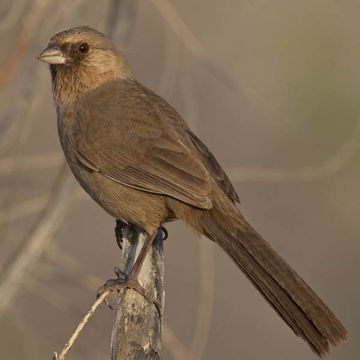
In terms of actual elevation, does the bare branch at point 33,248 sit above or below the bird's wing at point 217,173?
below

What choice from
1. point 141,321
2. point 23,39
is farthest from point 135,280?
point 23,39

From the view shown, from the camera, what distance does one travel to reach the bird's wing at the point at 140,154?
5.85 metres

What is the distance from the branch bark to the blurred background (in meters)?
1.39

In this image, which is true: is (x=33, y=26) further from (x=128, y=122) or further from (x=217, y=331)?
(x=217, y=331)

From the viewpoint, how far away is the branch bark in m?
4.57

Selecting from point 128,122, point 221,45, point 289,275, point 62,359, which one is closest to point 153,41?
point 221,45

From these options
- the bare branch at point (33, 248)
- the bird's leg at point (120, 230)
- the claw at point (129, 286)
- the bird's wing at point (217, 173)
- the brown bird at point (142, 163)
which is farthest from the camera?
the bird's leg at point (120, 230)

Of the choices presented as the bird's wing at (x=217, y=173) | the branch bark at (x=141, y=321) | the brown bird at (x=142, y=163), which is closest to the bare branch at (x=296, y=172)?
the bird's wing at (x=217, y=173)

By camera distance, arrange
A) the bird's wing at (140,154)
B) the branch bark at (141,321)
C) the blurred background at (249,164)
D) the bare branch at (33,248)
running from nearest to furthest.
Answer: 1. the branch bark at (141,321)
2. the bare branch at (33,248)
3. the bird's wing at (140,154)
4. the blurred background at (249,164)

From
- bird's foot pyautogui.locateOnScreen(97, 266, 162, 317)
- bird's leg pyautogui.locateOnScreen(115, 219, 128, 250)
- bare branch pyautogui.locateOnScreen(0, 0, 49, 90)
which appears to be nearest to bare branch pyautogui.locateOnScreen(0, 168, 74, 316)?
bird's foot pyautogui.locateOnScreen(97, 266, 162, 317)

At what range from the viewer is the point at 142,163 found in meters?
6.00

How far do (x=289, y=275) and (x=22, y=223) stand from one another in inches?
148

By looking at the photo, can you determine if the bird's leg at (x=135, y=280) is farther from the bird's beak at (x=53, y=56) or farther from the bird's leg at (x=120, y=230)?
the bird's beak at (x=53, y=56)

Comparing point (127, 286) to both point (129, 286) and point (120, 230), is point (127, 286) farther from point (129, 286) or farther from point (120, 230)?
point (120, 230)
